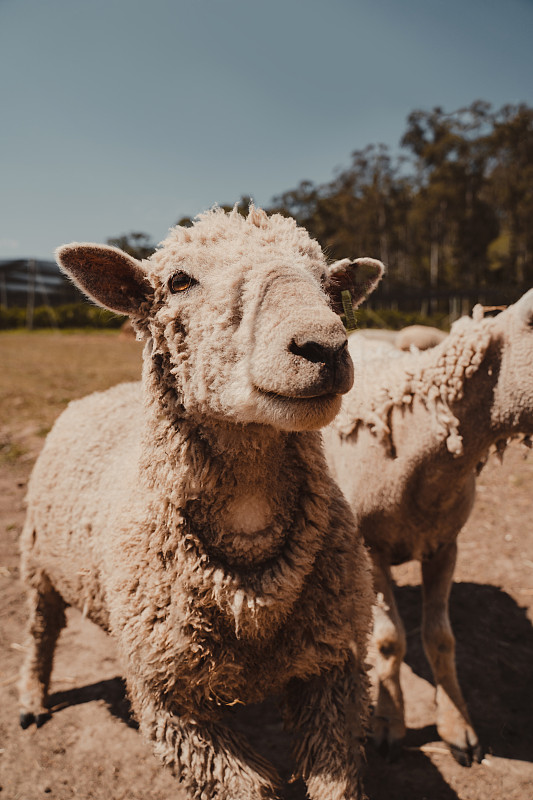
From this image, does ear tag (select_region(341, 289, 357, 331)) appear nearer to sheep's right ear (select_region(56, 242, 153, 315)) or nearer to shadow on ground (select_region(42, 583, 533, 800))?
sheep's right ear (select_region(56, 242, 153, 315))

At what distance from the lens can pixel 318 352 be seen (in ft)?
4.99

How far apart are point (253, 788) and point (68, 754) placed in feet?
5.77

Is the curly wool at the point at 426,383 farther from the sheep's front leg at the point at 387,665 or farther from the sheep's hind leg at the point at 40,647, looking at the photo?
the sheep's hind leg at the point at 40,647

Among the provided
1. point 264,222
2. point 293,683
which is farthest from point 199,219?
point 293,683

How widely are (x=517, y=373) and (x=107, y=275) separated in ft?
6.12

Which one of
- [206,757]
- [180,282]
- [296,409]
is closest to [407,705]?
[206,757]

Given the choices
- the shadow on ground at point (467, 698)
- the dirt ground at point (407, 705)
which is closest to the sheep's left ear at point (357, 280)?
the shadow on ground at point (467, 698)

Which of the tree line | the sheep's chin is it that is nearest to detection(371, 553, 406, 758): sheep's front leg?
the sheep's chin

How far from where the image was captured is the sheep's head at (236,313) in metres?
1.54

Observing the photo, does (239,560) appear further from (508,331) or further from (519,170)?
(519,170)

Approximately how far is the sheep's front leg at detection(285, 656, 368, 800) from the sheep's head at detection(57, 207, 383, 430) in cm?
115

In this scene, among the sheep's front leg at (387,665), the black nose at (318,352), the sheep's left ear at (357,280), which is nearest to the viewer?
the black nose at (318,352)

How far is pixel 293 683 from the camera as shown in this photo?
7.22 feet

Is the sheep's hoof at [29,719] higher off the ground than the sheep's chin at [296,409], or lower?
lower
